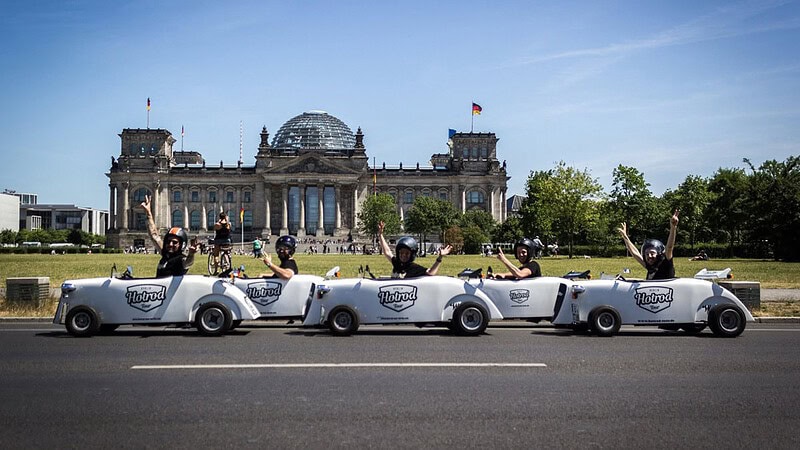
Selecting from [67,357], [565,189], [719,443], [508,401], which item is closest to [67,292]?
[67,357]

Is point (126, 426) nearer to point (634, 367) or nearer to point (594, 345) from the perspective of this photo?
point (634, 367)

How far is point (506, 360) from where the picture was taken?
35.7ft

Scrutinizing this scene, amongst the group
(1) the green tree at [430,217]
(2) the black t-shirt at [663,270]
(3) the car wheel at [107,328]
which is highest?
(1) the green tree at [430,217]

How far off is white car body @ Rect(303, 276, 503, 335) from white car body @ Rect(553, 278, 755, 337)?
164 cm

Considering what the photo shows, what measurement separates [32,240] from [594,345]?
16114 centimetres

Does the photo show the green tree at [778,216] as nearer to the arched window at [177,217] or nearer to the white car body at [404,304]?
the white car body at [404,304]

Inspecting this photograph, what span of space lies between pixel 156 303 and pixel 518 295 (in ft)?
22.2

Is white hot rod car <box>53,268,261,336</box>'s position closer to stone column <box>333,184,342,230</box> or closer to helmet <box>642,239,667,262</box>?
helmet <box>642,239,667,262</box>

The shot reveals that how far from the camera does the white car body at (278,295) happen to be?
47.0 feet

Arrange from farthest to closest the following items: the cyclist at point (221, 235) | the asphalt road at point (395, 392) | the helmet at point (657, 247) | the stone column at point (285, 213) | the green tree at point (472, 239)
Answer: the stone column at point (285, 213) < the green tree at point (472, 239) < the cyclist at point (221, 235) < the helmet at point (657, 247) < the asphalt road at point (395, 392)

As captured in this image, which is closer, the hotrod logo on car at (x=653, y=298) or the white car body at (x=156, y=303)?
the white car body at (x=156, y=303)

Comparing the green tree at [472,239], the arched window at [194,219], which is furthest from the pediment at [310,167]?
the green tree at [472,239]

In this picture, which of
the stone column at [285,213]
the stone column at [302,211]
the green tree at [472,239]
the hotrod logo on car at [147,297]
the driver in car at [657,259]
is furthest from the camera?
the stone column at [285,213]

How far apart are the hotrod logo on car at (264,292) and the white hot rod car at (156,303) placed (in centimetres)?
70
